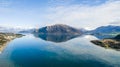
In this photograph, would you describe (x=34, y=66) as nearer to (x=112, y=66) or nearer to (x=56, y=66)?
(x=56, y=66)

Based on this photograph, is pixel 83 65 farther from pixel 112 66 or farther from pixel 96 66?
pixel 112 66

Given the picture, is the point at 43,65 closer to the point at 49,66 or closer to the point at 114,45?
the point at 49,66

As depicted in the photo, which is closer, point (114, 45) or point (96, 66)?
point (96, 66)

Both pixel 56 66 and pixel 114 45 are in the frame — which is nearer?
pixel 56 66

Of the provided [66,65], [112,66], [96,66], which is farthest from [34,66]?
[112,66]

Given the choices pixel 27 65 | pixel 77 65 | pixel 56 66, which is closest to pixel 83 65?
pixel 77 65

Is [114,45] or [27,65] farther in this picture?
[114,45]

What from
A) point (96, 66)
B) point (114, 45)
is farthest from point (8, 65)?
point (114, 45)
